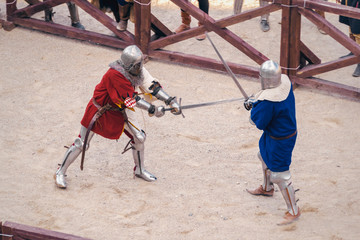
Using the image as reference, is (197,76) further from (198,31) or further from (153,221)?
(153,221)

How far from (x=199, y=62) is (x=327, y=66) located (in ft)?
5.19

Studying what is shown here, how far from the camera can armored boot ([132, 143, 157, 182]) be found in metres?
6.32

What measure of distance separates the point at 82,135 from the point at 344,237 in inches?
96.1

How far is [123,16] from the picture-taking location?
8641 mm

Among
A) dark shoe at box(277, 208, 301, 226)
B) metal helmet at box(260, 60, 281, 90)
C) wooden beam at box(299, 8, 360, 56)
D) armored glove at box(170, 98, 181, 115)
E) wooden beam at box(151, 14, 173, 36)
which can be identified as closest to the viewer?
metal helmet at box(260, 60, 281, 90)

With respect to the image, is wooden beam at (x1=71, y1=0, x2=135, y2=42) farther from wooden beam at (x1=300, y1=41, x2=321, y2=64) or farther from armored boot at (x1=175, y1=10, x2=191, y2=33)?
wooden beam at (x1=300, y1=41, x2=321, y2=64)

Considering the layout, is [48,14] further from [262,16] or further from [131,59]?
[131,59]

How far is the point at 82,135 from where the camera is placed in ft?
20.4

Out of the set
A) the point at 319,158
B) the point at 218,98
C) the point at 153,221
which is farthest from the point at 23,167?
the point at 319,158

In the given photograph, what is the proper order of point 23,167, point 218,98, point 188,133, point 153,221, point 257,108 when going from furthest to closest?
1. point 218,98
2. point 188,133
3. point 23,167
4. point 153,221
5. point 257,108

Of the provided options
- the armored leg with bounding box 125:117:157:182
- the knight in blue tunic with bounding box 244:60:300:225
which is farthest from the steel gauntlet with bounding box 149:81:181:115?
the knight in blue tunic with bounding box 244:60:300:225

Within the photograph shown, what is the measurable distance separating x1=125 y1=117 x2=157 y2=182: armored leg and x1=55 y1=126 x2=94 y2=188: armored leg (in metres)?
0.37

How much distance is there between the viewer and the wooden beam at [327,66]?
24.7 feet

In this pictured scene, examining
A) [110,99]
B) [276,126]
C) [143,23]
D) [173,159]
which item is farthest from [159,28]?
[276,126]
